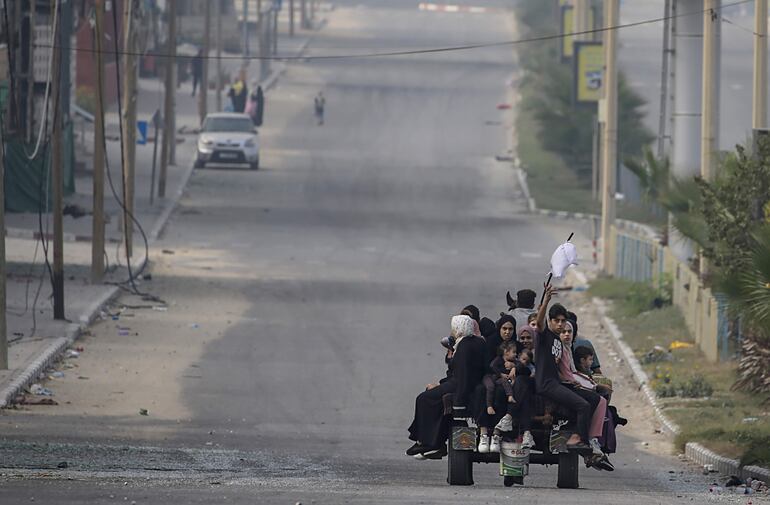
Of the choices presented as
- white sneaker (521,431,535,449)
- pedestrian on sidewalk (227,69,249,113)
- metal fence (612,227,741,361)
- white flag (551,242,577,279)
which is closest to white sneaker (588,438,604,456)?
white sneaker (521,431,535,449)

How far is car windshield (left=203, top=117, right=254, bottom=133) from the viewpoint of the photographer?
5872 cm

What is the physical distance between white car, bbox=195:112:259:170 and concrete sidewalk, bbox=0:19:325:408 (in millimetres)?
924

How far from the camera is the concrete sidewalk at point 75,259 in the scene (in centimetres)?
2744

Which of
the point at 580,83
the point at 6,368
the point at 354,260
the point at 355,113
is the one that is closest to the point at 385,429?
the point at 6,368

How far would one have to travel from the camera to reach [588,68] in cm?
5159

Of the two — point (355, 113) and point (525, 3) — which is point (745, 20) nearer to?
point (525, 3)

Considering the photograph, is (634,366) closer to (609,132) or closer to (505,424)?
(609,132)

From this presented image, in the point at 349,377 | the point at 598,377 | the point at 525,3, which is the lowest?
the point at 349,377

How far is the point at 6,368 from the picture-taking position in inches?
994

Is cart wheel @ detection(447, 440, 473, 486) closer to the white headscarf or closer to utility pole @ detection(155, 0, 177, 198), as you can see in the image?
the white headscarf

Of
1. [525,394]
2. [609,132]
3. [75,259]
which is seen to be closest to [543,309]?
[525,394]

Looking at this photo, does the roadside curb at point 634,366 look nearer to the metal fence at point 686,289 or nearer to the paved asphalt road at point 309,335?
the paved asphalt road at point 309,335

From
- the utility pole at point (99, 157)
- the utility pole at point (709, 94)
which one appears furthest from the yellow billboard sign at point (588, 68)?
the utility pole at point (99, 157)

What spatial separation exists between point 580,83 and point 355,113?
22136 mm
